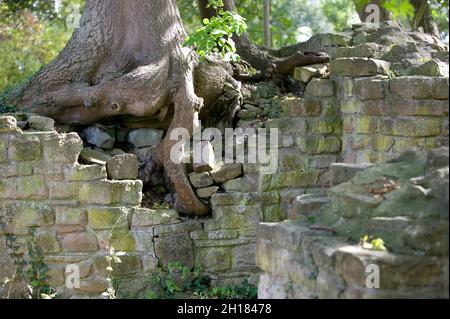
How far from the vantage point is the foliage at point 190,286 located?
21.0 feet

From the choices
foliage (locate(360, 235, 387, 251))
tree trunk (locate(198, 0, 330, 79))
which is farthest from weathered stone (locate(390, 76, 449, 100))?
foliage (locate(360, 235, 387, 251))

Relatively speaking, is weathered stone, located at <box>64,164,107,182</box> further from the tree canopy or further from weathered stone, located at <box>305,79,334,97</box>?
the tree canopy

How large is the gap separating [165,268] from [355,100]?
2.53 meters

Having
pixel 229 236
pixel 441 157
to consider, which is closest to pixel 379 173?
pixel 441 157

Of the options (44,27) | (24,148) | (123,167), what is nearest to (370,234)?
(123,167)

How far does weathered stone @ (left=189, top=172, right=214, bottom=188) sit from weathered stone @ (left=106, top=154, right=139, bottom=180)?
1.89 ft

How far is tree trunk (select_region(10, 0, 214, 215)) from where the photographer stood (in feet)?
22.8

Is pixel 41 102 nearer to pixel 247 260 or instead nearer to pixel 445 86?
pixel 247 260

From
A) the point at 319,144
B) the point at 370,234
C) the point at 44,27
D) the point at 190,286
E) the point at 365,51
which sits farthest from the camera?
the point at 44,27

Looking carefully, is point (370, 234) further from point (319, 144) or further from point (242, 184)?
point (319, 144)

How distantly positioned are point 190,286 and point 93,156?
5.25ft

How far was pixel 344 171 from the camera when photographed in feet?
15.5

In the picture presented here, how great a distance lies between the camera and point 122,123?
7.48m
